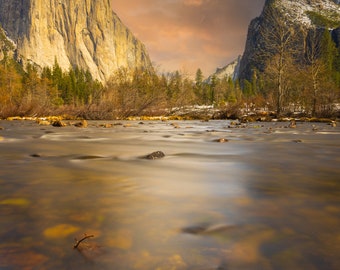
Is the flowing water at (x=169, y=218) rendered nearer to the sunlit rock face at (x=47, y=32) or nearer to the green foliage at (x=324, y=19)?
the sunlit rock face at (x=47, y=32)

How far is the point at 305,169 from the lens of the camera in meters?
3.98

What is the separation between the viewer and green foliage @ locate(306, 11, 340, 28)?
141 m

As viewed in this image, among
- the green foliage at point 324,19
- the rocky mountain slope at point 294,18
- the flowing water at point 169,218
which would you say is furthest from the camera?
the rocky mountain slope at point 294,18

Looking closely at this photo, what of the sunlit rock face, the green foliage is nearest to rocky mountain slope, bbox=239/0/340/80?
the green foliage

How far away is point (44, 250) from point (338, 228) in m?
1.64

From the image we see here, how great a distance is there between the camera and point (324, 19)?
147 m

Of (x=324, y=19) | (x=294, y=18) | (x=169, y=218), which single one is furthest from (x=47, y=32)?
(x=169, y=218)

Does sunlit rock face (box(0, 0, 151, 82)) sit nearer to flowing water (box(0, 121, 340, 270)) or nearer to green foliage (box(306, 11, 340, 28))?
green foliage (box(306, 11, 340, 28))

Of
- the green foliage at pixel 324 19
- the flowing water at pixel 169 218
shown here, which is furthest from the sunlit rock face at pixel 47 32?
the flowing water at pixel 169 218

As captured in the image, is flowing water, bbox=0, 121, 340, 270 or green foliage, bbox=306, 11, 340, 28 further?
green foliage, bbox=306, 11, 340, 28

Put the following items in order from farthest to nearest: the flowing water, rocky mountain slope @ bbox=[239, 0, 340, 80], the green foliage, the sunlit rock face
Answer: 1. the sunlit rock face
2. rocky mountain slope @ bbox=[239, 0, 340, 80]
3. the green foliage
4. the flowing water

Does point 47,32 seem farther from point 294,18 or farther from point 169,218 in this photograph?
point 169,218

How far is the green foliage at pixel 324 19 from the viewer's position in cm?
14100

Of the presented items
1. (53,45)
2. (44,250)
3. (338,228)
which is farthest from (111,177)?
(53,45)
